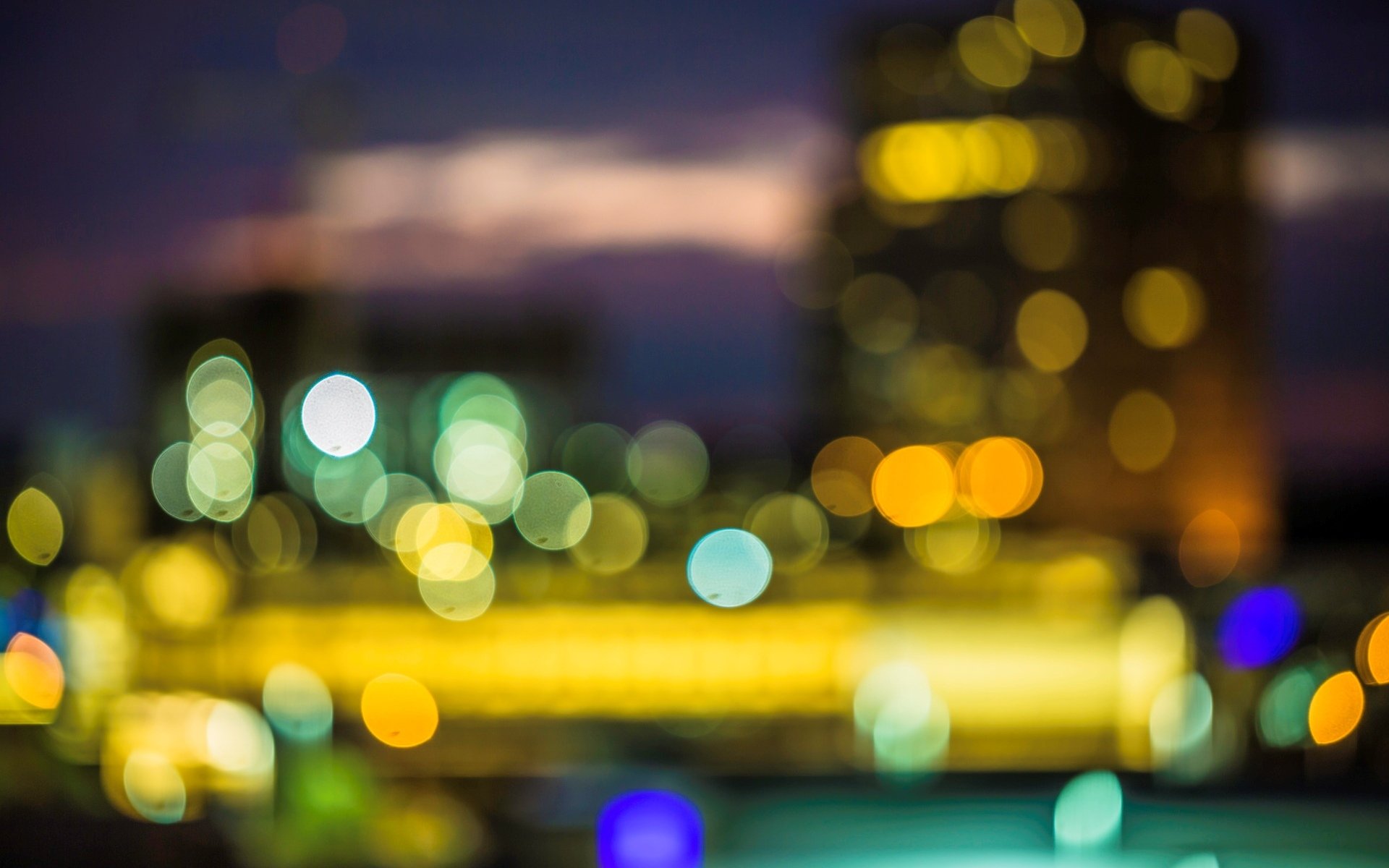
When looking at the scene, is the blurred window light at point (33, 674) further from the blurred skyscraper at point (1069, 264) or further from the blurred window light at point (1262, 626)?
the blurred skyscraper at point (1069, 264)

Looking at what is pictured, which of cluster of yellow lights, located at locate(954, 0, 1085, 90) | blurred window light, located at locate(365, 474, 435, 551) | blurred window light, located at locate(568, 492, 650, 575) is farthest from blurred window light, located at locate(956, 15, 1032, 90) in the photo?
blurred window light, located at locate(568, 492, 650, 575)

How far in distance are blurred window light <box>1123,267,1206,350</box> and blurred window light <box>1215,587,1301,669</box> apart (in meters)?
73.3

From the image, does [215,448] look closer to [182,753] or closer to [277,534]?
[182,753]

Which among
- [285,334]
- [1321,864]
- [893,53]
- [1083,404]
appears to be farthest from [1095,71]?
[1321,864]

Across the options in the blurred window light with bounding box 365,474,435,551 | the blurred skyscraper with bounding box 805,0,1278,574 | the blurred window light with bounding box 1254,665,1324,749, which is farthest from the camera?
the blurred skyscraper with bounding box 805,0,1278,574

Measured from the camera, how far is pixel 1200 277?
263ft

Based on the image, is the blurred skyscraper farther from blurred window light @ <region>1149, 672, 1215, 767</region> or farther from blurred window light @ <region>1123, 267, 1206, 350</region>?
blurred window light @ <region>1149, 672, 1215, 767</region>

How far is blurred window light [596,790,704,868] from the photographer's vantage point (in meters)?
4.39

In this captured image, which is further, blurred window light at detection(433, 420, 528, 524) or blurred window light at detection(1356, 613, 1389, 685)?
blurred window light at detection(433, 420, 528, 524)

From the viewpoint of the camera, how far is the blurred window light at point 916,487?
87875 mm

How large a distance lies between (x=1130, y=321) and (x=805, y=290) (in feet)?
87.0

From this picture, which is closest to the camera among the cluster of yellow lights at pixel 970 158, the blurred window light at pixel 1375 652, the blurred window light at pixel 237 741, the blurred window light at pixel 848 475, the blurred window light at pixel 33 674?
the blurred window light at pixel 237 741

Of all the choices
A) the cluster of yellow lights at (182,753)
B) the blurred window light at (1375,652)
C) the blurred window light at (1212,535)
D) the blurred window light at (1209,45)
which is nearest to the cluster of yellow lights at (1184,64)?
the blurred window light at (1209,45)

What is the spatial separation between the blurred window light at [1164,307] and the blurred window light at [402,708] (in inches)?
2650
